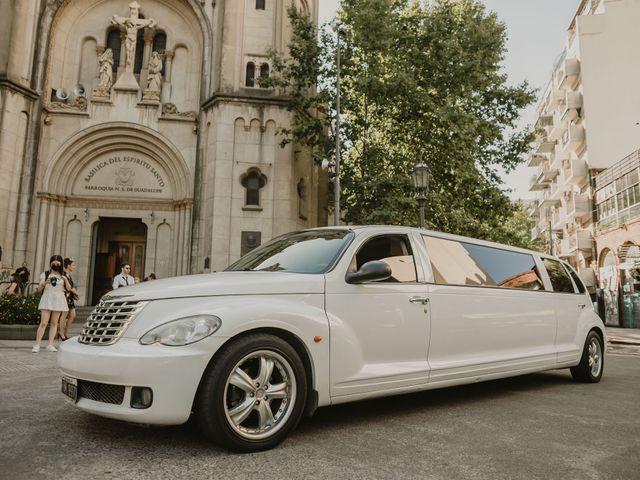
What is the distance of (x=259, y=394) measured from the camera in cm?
341

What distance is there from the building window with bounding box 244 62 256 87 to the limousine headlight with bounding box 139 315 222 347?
18.6m

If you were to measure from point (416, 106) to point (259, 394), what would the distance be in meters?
17.5

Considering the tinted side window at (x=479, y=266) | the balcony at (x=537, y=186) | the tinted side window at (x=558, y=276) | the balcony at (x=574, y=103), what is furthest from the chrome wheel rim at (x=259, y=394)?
the balcony at (x=537, y=186)

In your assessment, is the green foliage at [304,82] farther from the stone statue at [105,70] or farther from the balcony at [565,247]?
the balcony at [565,247]

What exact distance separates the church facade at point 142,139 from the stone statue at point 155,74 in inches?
2.4

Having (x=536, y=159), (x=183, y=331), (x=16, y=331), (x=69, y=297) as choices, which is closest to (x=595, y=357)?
(x=183, y=331)

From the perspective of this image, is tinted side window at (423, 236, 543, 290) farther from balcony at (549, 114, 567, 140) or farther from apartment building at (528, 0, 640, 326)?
balcony at (549, 114, 567, 140)

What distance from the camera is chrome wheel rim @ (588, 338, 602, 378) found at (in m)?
6.77

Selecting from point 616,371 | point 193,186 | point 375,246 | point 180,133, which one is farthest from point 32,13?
point 616,371

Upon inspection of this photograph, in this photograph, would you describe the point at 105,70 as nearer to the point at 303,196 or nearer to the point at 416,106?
the point at 303,196

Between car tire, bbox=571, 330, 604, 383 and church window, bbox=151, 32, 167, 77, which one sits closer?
car tire, bbox=571, 330, 604, 383

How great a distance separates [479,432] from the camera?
396 centimetres

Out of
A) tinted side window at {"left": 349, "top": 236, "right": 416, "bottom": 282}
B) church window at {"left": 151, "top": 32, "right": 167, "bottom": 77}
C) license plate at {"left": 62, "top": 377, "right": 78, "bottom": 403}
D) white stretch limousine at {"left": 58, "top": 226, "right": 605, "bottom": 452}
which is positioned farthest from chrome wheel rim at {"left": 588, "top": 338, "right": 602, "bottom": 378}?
church window at {"left": 151, "top": 32, "right": 167, "bottom": 77}

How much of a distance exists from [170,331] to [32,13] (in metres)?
22.1
